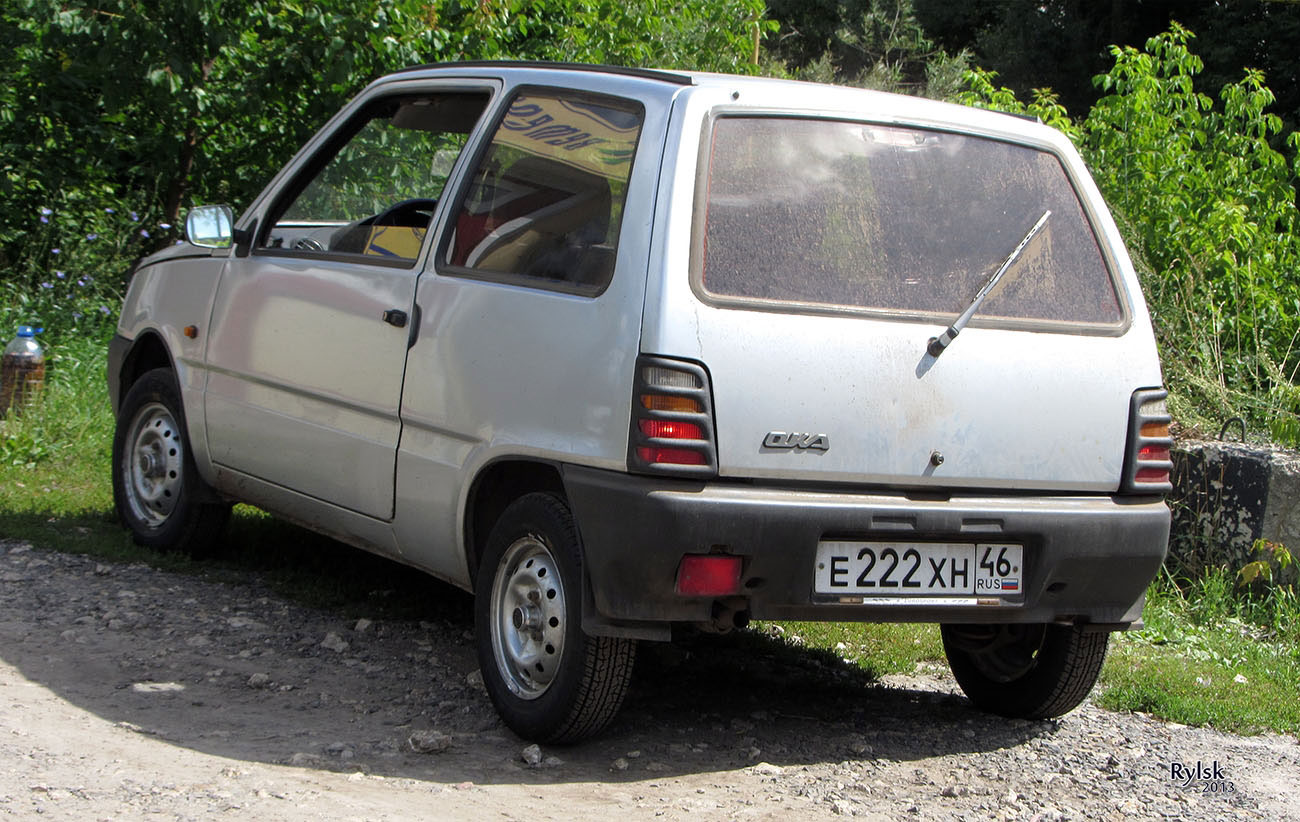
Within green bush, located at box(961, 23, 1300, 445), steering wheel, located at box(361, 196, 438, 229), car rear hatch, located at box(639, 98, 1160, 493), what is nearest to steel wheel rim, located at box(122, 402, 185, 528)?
steering wheel, located at box(361, 196, 438, 229)

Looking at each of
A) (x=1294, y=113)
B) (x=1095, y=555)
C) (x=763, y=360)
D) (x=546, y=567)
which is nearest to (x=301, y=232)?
(x=546, y=567)

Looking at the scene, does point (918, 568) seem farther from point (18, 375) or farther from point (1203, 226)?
point (18, 375)

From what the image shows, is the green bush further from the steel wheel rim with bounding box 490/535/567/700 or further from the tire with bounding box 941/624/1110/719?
the steel wheel rim with bounding box 490/535/567/700

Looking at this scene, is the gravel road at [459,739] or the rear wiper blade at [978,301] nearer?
the gravel road at [459,739]

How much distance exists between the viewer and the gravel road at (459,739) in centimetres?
376

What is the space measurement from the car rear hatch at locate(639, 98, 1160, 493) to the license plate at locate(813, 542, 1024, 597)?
0.17 meters

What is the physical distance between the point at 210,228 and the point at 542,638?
240 cm

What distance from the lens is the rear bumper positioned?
373 centimetres

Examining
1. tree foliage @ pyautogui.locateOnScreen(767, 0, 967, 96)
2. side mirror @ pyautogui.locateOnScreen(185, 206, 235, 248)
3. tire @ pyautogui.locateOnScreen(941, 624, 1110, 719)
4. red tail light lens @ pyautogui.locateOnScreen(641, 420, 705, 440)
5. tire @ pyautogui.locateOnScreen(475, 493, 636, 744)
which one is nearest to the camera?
red tail light lens @ pyautogui.locateOnScreen(641, 420, 705, 440)

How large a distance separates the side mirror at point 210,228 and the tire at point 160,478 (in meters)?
0.60

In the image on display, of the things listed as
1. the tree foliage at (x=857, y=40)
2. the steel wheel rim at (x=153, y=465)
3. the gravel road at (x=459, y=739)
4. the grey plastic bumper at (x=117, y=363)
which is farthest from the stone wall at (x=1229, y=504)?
the tree foliage at (x=857, y=40)

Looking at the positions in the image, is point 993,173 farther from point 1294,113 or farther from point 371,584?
point 1294,113

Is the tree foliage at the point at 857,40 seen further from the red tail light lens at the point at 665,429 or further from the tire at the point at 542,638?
the red tail light lens at the point at 665,429

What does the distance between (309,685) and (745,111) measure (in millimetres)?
2189
